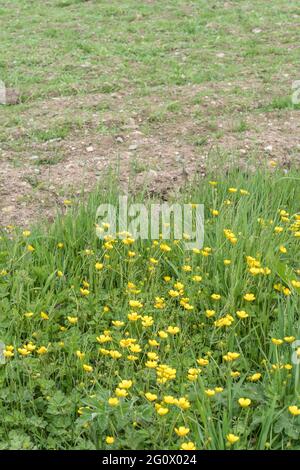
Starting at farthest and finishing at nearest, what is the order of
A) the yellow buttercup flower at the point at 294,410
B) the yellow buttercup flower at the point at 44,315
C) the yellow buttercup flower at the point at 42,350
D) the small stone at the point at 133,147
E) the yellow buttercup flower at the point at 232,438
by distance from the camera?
1. the small stone at the point at 133,147
2. the yellow buttercup flower at the point at 44,315
3. the yellow buttercup flower at the point at 42,350
4. the yellow buttercup flower at the point at 294,410
5. the yellow buttercup flower at the point at 232,438

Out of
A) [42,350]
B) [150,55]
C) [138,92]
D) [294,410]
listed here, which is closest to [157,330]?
[42,350]

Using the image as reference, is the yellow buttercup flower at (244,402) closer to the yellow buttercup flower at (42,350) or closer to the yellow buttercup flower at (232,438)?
the yellow buttercup flower at (232,438)

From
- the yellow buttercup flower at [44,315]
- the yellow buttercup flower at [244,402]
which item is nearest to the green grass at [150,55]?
the yellow buttercup flower at [44,315]

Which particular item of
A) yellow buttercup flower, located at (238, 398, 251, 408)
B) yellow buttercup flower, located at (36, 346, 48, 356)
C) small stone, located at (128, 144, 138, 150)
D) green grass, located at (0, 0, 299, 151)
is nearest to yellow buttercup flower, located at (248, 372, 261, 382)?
yellow buttercup flower, located at (238, 398, 251, 408)

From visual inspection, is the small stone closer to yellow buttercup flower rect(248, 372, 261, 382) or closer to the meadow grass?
the meadow grass

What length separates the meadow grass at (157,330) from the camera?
7.68 feet

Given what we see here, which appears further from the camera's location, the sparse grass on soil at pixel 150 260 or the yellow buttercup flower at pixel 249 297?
the yellow buttercup flower at pixel 249 297

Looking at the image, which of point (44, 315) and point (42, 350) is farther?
point (44, 315)

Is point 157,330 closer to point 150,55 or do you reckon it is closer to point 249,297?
point 249,297

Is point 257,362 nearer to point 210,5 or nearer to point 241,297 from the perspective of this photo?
point 241,297

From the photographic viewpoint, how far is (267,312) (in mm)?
3021

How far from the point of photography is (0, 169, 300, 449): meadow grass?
7.68ft

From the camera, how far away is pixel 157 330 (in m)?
2.88

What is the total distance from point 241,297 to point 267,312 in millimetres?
137
